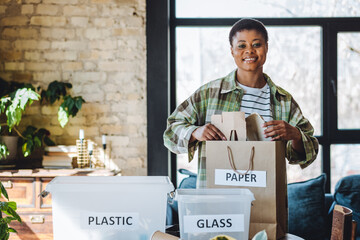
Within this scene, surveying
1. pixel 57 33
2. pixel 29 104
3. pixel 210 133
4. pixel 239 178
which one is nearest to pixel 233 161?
pixel 239 178

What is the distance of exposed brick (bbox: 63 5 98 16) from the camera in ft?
10.5

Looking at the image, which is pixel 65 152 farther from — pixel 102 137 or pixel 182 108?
pixel 182 108

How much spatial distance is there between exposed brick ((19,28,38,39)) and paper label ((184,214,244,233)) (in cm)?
268

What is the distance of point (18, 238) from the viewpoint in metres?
2.70

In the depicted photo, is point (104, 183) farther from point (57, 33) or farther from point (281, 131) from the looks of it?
point (57, 33)

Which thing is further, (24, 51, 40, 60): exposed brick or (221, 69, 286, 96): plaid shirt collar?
(24, 51, 40, 60): exposed brick

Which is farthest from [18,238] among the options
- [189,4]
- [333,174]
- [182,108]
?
[333,174]

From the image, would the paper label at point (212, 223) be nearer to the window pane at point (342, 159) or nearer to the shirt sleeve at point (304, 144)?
the shirt sleeve at point (304, 144)

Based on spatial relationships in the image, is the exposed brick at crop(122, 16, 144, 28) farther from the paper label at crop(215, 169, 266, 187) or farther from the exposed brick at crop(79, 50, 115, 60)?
the paper label at crop(215, 169, 266, 187)

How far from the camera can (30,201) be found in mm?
2723

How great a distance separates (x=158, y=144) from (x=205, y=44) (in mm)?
982

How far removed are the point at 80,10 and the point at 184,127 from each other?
6.72ft

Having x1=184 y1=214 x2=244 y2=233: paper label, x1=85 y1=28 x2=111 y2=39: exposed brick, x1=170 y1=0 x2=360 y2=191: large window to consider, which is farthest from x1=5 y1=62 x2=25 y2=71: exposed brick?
x1=184 y1=214 x2=244 y2=233: paper label

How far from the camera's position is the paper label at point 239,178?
1.17 meters
